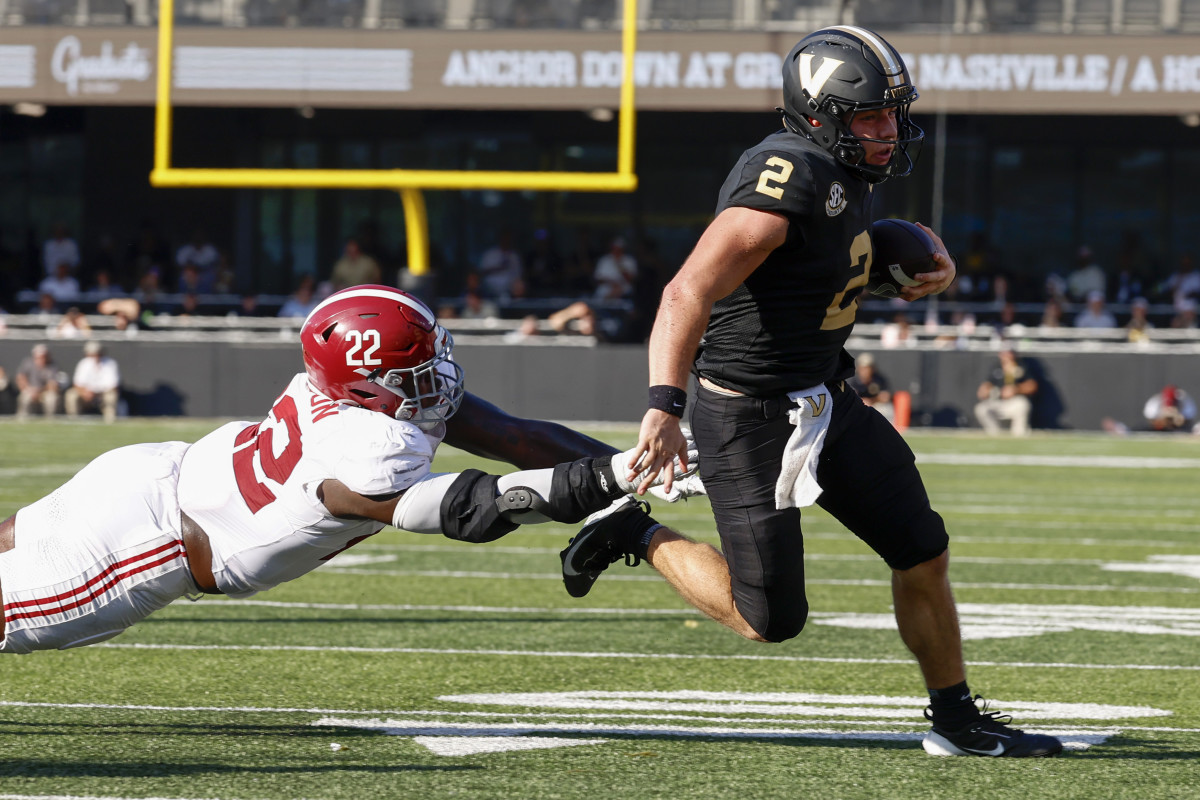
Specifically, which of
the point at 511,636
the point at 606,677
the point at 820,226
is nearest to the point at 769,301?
the point at 820,226

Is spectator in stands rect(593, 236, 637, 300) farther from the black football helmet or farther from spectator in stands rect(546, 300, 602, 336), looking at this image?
the black football helmet

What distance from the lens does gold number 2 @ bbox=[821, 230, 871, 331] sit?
392 centimetres

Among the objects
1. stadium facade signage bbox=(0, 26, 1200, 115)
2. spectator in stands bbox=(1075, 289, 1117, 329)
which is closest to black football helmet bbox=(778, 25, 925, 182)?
stadium facade signage bbox=(0, 26, 1200, 115)

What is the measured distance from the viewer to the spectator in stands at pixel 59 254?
2195 cm

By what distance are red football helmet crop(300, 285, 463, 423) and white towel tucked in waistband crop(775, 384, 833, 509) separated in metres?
0.83

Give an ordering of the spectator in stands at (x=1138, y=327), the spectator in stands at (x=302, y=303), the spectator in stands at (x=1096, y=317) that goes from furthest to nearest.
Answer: the spectator in stands at (x=302, y=303) → the spectator in stands at (x=1096, y=317) → the spectator in stands at (x=1138, y=327)

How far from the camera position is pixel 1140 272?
21484mm

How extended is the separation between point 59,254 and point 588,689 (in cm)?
1881

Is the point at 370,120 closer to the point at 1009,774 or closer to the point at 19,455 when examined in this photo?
the point at 19,455

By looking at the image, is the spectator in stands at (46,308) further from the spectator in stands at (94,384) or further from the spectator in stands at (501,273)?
the spectator in stands at (501,273)

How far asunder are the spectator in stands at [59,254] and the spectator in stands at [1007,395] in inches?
482

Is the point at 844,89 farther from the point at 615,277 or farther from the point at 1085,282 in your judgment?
the point at 1085,282

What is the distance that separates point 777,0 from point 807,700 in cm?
1551

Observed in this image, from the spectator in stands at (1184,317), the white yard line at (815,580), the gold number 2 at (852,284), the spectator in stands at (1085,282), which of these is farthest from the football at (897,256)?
the spectator in stands at (1085,282)
